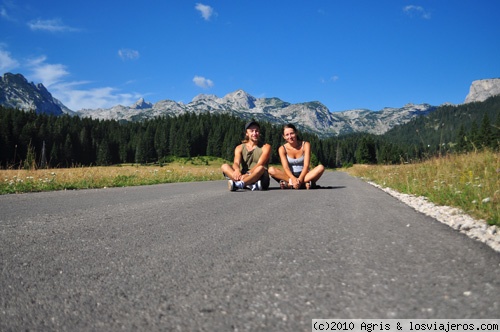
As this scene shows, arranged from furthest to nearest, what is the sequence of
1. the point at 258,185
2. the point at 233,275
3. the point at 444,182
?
the point at 258,185 → the point at 444,182 → the point at 233,275

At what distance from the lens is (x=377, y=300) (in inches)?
56.4

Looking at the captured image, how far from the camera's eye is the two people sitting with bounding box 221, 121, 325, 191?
346 inches

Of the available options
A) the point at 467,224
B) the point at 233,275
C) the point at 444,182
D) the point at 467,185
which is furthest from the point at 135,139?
the point at 233,275

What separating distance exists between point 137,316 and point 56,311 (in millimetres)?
360

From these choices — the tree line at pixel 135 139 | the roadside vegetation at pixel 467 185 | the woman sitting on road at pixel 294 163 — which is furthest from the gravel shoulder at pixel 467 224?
the tree line at pixel 135 139

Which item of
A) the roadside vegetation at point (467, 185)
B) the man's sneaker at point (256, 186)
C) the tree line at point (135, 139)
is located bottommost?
the man's sneaker at point (256, 186)

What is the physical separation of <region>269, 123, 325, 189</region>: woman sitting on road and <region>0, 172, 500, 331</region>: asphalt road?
5.86 metres

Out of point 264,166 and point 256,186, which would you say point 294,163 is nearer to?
point 264,166

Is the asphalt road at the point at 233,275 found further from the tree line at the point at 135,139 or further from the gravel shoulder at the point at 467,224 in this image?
the tree line at the point at 135,139

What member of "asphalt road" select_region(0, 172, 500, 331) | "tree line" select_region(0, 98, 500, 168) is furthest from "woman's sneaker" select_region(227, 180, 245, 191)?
"tree line" select_region(0, 98, 500, 168)

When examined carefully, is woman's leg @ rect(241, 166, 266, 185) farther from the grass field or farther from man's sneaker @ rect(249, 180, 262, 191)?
the grass field

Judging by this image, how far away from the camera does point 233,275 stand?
1.81 m

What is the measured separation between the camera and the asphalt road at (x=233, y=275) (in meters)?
1.30

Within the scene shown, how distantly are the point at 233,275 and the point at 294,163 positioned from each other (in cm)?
790
